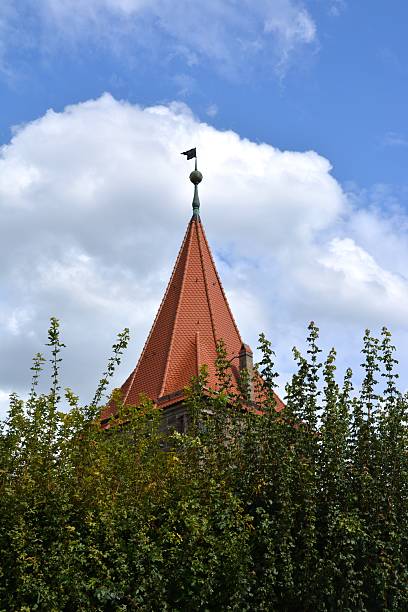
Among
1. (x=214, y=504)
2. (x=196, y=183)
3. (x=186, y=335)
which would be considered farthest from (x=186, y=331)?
(x=214, y=504)

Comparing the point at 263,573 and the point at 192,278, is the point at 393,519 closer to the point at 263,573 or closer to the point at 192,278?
the point at 263,573

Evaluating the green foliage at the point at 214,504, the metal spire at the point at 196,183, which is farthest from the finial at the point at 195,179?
the green foliage at the point at 214,504

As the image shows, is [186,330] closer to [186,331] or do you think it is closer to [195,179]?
[186,331]

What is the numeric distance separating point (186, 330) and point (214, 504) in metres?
18.1

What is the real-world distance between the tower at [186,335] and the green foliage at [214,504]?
12.3 m

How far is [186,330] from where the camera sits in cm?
3038

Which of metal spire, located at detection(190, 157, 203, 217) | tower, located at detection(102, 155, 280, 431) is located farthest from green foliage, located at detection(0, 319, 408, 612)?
metal spire, located at detection(190, 157, 203, 217)

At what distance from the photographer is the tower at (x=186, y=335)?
28453 millimetres

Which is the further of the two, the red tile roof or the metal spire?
the metal spire

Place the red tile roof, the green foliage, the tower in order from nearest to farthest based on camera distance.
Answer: the green foliage < the tower < the red tile roof

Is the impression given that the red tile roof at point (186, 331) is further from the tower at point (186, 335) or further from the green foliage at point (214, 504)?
the green foliage at point (214, 504)

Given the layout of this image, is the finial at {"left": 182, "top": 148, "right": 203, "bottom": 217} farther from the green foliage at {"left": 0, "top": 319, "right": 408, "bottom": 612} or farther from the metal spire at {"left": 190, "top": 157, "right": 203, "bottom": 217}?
the green foliage at {"left": 0, "top": 319, "right": 408, "bottom": 612}

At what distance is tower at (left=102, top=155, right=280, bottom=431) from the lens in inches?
1120

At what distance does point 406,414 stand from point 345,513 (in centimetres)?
269
